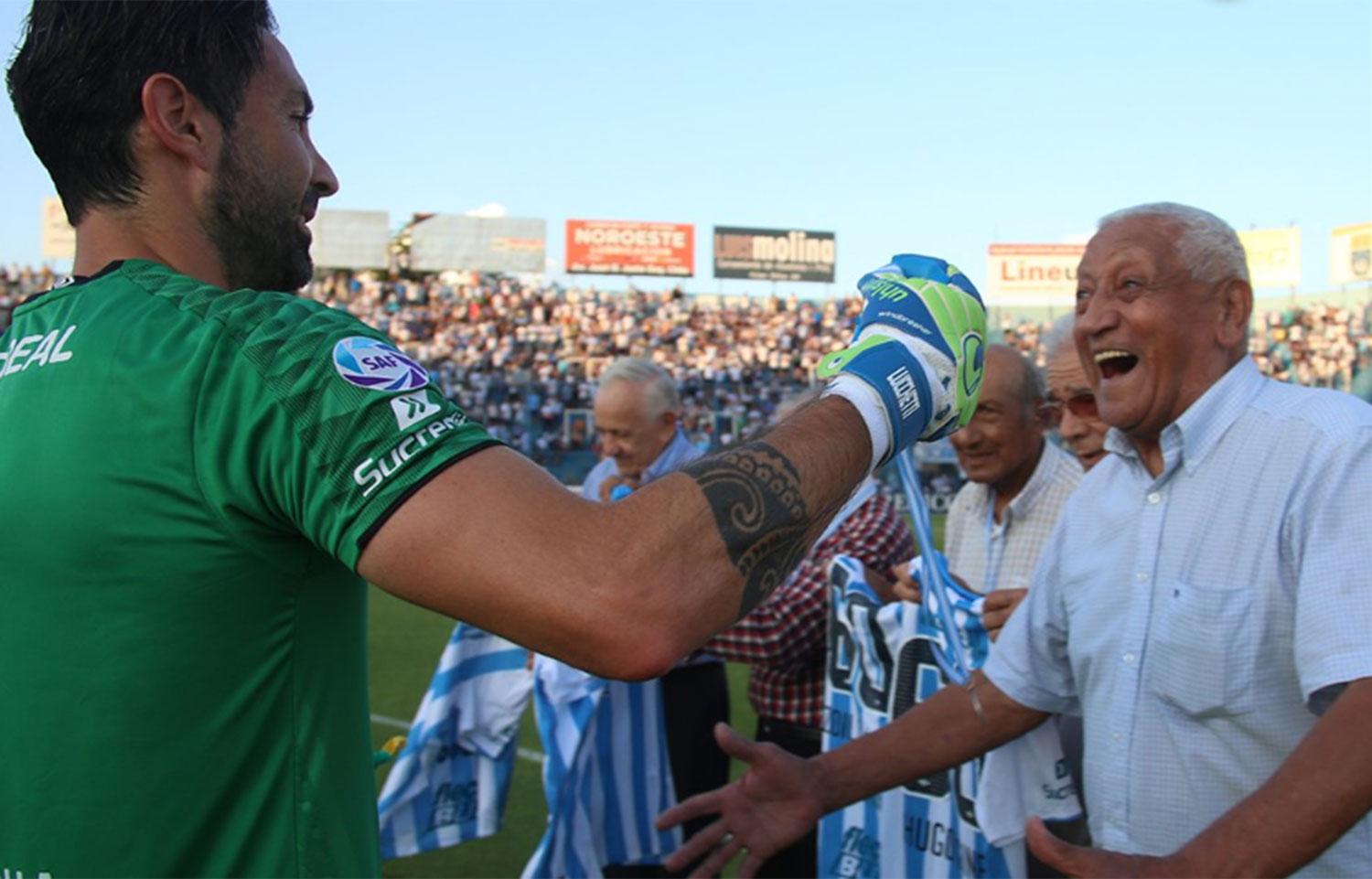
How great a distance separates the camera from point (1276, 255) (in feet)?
177

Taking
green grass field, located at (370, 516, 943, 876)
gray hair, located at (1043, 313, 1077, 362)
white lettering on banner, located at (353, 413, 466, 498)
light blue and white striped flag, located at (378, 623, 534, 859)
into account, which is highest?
gray hair, located at (1043, 313, 1077, 362)

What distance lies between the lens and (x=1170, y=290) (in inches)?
103

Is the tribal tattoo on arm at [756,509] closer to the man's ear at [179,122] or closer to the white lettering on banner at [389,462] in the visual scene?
the white lettering on banner at [389,462]

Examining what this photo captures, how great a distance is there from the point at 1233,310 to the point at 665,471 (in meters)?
2.22

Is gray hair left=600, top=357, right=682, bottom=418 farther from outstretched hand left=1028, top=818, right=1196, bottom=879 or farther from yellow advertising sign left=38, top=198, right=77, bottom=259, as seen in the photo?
yellow advertising sign left=38, top=198, right=77, bottom=259

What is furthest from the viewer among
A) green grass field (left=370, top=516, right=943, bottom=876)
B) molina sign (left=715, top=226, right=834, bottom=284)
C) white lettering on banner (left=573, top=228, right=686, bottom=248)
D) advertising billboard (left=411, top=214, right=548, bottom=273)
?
molina sign (left=715, top=226, right=834, bottom=284)

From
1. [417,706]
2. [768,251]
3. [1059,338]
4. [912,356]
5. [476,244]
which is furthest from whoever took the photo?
[768,251]

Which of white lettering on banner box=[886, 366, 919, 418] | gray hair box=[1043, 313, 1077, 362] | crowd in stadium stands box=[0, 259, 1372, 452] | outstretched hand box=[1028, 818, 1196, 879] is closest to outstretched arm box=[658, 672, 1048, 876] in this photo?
outstretched hand box=[1028, 818, 1196, 879]

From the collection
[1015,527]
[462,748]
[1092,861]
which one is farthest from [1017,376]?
[462,748]

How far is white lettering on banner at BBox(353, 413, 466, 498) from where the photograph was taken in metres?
1.37

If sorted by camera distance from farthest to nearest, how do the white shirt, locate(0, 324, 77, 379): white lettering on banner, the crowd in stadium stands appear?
the crowd in stadium stands
the white shirt
locate(0, 324, 77, 379): white lettering on banner

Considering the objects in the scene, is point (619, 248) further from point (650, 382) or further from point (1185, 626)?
point (1185, 626)

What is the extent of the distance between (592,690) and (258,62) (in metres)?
3.25

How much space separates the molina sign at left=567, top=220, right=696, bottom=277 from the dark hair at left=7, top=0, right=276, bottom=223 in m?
53.7
